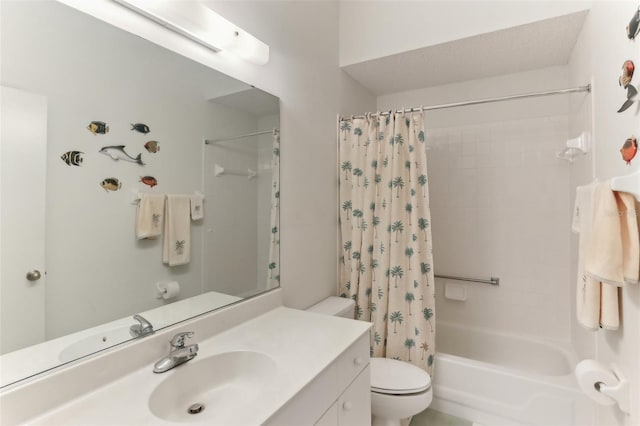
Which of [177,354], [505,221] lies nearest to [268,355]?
[177,354]

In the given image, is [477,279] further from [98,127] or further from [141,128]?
[98,127]

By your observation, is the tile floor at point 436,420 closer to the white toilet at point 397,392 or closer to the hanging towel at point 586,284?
the white toilet at point 397,392

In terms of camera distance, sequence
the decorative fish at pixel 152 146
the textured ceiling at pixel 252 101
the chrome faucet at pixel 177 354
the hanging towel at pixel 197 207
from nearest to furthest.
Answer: the chrome faucet at pixel 177 354 → the decorative fish at pixel 152 146 → the hanging towel at pixel 197 207 → the textured ceiling at pixel 252 101

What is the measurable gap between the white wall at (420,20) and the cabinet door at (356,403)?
1980 mm

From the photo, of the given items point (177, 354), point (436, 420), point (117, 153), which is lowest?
point (436, 420)

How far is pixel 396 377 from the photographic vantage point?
1.72 meters

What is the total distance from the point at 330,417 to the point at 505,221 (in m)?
2.10

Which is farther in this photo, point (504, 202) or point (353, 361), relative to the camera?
point (504, 202)

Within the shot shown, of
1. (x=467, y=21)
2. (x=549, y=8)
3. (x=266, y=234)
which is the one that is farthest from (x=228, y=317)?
(x=549, y=8)

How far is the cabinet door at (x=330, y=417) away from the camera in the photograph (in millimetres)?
1041

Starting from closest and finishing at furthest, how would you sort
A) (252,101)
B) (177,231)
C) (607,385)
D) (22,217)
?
(22,217)
(607,385)
(177,231)
(252,101)

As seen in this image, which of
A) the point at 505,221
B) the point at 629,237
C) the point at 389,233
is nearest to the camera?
the point at 629,237

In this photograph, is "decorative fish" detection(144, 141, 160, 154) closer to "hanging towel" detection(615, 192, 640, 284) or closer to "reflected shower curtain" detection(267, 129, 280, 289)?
"reflected shower curtain" detection(267, 129, 280, 289)

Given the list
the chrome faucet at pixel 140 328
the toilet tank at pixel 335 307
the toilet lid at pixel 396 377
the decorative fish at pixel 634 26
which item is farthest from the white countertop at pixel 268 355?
the decorative fish at pixel 634 26
